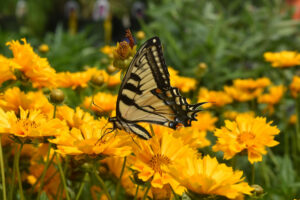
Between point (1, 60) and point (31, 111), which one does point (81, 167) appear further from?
point (1, 60)

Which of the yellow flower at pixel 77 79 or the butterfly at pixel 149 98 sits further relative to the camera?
the yellow flower at pixel 77 79

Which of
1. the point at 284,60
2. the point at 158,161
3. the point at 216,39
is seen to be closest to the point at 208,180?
the point at 158,161

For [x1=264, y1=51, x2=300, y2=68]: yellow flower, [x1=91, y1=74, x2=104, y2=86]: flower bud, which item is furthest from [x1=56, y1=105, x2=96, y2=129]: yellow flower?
[x1=264, y1=51, x2=300, y2=68]: yellow flower

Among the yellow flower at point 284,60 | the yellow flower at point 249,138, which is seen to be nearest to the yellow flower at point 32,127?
the yellow flower at point 249,138

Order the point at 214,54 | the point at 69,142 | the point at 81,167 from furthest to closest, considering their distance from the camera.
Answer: the point at 214,54 < the point at 81,167 < the point at 69,142

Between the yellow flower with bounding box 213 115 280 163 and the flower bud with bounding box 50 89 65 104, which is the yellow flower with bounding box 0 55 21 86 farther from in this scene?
the yellow flower with bounding box 213 115 280 163

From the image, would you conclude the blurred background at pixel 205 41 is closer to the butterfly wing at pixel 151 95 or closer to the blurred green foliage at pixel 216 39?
the blurred green foliage at pixel 216 39

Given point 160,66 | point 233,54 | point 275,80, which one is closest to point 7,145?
point 160,66
